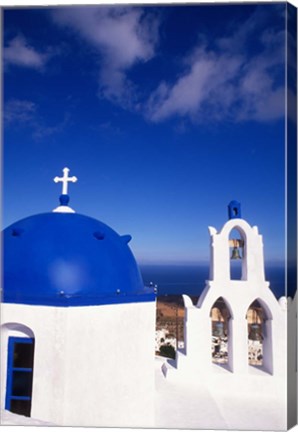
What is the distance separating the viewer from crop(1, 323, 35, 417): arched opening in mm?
6449

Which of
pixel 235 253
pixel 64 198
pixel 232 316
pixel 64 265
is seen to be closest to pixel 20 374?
pixel 64 265

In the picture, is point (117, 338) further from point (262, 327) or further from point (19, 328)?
point (262, 327)

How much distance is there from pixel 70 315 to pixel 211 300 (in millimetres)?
2732

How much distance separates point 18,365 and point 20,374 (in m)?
0.13

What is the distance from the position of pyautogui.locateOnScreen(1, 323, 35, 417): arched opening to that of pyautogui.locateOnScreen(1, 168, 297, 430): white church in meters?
0.02

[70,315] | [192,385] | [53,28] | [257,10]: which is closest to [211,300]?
[192,385]

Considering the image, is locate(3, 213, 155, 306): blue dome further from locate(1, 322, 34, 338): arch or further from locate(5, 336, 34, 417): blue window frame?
locate(5, 336, 34, 417): blue window frame

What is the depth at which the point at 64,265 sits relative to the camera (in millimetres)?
6520

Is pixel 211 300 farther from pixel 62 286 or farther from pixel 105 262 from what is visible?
pixel 62 286

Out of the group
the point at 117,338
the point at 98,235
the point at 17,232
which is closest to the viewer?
the point at 117,338

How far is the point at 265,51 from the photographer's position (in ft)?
22.5

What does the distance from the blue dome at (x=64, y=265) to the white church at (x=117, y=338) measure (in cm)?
2

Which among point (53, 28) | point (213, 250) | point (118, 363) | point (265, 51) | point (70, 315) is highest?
point (53, 28)

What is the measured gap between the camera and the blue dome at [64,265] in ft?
21.0
